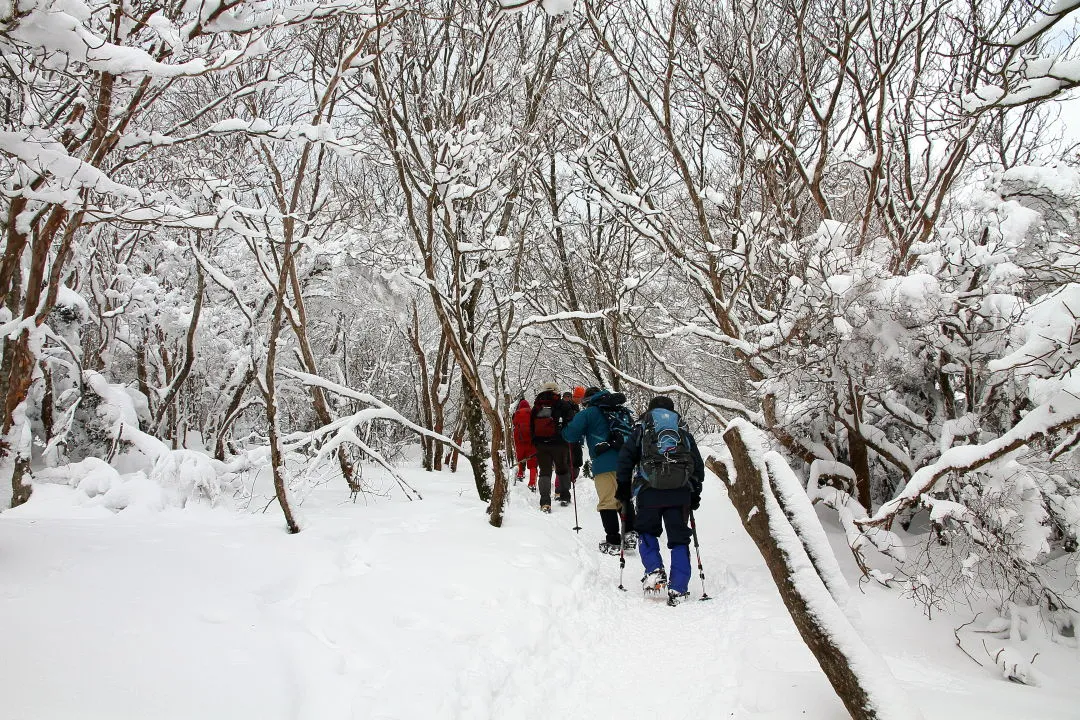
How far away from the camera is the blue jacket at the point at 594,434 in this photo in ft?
22.1

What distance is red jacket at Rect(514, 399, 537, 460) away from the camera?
950cm

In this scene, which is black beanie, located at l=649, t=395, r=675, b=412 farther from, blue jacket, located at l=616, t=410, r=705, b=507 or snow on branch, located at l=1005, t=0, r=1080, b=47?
snow on branch, located at l=1005, t=0, r=1080, b=47

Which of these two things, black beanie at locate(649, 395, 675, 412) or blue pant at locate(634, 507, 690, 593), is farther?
black beanie at locate(649, 395, 675, 412)

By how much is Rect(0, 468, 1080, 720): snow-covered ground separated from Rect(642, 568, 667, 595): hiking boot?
13 centimetres

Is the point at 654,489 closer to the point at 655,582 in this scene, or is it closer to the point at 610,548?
the point at 655,582

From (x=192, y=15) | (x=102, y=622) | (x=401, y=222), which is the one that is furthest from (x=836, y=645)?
(x=401, y=222)

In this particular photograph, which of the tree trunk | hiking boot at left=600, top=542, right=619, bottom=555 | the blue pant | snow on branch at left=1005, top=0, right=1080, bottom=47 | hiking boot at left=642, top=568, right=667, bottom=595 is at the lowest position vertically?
hiking boot at left=600, top=542, right=619, bottom=555

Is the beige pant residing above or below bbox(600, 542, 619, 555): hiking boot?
above

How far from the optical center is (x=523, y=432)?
954cm

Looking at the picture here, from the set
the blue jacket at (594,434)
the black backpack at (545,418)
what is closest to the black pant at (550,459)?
the black backpack at (545,418)

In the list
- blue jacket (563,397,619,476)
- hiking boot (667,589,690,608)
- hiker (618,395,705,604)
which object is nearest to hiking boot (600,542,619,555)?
blue jacket (563,397,619,476)

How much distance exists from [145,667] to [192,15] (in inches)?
151

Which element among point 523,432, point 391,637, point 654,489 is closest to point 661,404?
point 654,489

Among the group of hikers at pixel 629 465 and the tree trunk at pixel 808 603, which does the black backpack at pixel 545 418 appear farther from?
Result: the tree trunk at pixel 808 603
